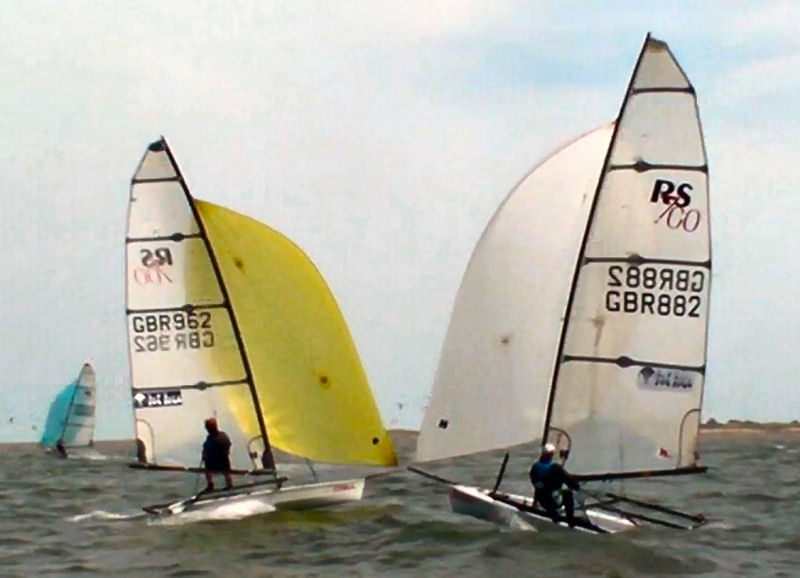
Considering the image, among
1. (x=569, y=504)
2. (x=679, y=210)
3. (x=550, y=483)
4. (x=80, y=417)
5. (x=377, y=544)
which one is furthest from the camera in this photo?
(x=80, y=417)

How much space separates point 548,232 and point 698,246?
196cm

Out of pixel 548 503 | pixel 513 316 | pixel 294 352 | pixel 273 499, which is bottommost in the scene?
pixel 273 499

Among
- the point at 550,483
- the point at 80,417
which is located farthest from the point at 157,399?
the point at 80,417

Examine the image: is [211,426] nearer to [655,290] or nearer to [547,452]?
[547,452]

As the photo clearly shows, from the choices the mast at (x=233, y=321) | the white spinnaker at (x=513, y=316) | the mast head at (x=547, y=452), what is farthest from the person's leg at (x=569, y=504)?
the mast at (x=233, y=321)

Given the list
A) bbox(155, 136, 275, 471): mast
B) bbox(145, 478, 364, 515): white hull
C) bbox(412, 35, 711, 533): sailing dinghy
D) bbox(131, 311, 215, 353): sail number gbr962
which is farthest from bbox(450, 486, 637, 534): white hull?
bbox(131, 311, 215, 353): sail number gbr962

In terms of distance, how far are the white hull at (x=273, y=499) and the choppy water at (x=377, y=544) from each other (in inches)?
7.3

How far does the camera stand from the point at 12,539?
23.5 metres

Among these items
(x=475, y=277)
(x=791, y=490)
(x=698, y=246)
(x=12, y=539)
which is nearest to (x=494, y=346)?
(x=475, y=277)

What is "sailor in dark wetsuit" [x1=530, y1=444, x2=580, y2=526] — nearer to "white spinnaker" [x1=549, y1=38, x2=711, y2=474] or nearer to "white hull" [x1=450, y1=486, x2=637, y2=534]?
"white hull" [x1=450, y1=486, x2=637, y2=534]

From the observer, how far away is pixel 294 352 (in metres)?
23.6

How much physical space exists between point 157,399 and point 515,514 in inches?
257

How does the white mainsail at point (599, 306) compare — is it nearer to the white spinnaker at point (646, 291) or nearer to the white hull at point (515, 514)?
the white spinnaker at point (646, 291)

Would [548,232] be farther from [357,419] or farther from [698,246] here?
[357,419]
